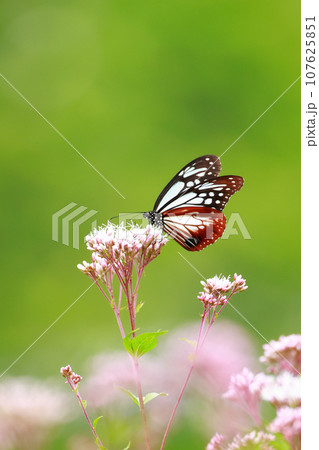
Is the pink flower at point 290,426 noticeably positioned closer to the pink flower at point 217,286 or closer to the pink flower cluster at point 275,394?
the pink flower cluster at point 275,394

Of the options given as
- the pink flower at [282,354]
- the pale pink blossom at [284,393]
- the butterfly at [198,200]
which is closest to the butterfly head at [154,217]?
the butterfly at [198,200]

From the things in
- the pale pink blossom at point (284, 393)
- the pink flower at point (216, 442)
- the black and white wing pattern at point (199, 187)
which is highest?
the black and white wing pattern at point (199, 187)

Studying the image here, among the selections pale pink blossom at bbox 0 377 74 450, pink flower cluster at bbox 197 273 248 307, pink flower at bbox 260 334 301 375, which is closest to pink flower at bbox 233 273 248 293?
pink flower cluster at bbox 197 273 248 307

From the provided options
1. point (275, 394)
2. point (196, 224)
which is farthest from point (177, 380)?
point (196, 224)

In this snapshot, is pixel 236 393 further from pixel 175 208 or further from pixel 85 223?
pixel 85 223

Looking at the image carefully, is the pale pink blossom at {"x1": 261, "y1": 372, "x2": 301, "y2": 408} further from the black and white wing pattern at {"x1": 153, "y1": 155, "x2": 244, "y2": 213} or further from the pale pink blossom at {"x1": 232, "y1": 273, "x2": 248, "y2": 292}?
the black and white wing pattern at {"x1": 153, "y1": 155, "x2": 244, "y2": 213}

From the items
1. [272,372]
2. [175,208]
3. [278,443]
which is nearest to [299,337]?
[272,372]

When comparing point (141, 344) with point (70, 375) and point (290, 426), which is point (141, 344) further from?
point (290, 426)
